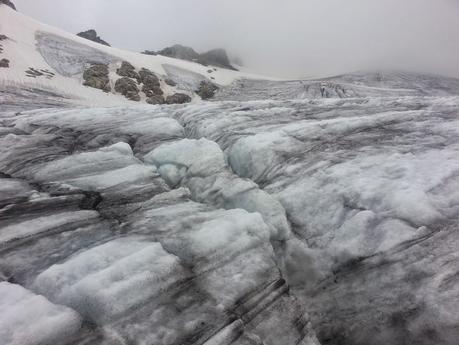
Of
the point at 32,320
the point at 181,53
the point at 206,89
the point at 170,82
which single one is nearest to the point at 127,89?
the point at 170,82

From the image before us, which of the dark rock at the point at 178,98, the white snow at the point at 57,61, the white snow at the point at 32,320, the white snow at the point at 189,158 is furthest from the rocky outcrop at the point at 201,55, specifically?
the white snow at the point at 32,320

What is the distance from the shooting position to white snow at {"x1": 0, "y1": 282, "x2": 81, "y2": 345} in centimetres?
442

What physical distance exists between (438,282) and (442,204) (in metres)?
1.43

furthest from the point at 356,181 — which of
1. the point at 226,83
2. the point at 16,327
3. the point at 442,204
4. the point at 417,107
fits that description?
the point at 226,83

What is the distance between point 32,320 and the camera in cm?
459

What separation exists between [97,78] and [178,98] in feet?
22.6

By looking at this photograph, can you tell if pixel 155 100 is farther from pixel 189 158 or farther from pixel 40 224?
pixel 40 224

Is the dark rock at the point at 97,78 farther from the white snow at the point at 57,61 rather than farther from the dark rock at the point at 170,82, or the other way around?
the dark rock at the point at 170,82

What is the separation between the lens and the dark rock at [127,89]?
104ft

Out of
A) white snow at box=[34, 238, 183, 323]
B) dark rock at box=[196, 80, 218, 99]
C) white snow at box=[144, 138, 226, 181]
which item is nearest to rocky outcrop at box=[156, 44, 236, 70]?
dark rock at box=[196, 80, 218, 99]

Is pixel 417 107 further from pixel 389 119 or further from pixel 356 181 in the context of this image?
pixel 356 181

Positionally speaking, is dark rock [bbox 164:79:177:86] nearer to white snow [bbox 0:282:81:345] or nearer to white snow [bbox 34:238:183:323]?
white snow [bbox 34:238:183:323]

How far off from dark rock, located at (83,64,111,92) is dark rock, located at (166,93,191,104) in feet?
16.6

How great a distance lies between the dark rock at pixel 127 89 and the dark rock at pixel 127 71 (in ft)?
6.90
